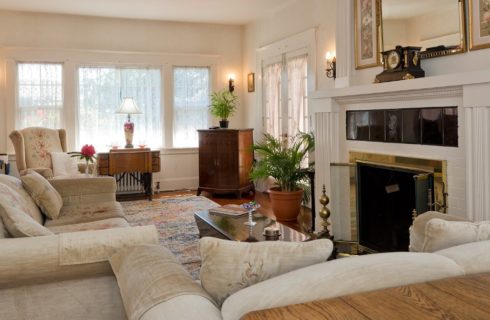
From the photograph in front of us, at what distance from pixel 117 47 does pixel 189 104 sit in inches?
56.1

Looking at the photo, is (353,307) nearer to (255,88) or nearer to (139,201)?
(139,201)

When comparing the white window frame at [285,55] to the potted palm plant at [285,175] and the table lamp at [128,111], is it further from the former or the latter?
the table lamp at [128,111]

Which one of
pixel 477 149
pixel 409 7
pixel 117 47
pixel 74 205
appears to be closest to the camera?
pixel 477 149

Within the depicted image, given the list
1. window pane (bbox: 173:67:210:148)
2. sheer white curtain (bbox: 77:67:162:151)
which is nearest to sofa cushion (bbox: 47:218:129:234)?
sheer white curtain (bbox: 77:67:162:151)

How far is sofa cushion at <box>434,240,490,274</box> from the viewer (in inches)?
48.9

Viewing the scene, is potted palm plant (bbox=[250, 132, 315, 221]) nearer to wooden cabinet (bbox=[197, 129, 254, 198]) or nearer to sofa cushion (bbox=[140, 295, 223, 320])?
wooden cabinet (bbox=[197, 129, 254, 198])

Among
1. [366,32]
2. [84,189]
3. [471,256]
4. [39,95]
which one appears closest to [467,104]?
[366,32]

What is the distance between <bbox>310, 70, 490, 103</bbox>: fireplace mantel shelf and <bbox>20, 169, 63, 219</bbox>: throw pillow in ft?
8.02

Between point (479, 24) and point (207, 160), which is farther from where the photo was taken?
point (207, 160)

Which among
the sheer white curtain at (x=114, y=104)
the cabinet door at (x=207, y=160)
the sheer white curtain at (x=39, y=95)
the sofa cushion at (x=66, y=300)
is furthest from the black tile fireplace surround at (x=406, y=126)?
the sheer white curtain at (x=39, y=95)

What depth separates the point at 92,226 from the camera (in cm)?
293

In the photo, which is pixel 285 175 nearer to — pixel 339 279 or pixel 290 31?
pixel 290 31

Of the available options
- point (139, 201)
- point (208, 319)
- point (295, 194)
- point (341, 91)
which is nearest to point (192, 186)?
point (139, 201)

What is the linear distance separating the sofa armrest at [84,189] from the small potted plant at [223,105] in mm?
3162
